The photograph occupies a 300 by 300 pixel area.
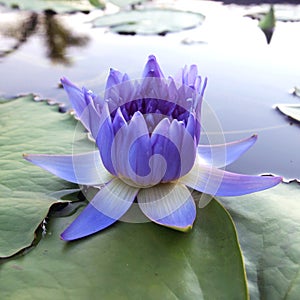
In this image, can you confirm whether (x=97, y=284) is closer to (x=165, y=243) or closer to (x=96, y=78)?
(x=165, y=243)

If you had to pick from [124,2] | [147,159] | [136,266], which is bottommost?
[124,2]

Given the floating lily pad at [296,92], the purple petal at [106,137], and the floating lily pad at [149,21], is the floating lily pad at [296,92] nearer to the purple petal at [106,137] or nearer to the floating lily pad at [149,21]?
the floating lily pad at [149,21]

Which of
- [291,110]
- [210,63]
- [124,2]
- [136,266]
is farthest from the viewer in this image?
[124,2]

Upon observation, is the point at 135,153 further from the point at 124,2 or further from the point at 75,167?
the point at 124,2

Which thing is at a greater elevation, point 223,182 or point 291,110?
point 223,182

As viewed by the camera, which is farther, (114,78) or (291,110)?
(291,110)

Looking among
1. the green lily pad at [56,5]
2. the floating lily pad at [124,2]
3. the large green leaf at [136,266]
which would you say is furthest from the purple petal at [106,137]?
the floating lily pad at [124,2]

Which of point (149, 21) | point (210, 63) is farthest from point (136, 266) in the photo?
point (149, 21)
